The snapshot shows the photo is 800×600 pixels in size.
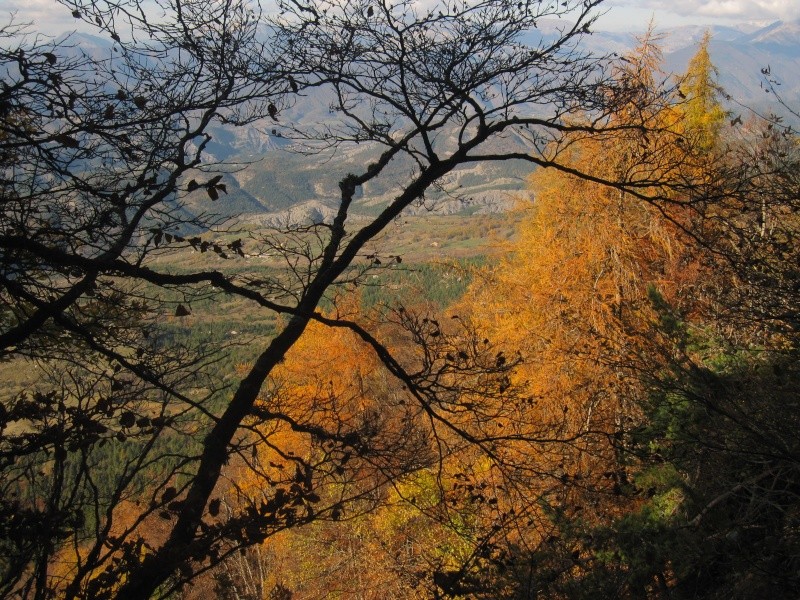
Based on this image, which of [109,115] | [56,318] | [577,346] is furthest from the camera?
[577,346]

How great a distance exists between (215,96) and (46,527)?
2501mm

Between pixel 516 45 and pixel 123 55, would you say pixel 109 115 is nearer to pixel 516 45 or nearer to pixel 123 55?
pixel 123 55

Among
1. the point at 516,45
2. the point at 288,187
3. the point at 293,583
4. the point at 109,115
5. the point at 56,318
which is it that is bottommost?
the point at 293,583

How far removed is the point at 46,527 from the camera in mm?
2771

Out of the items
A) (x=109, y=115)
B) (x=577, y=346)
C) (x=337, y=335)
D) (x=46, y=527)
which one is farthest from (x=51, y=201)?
(x=337, y=335)

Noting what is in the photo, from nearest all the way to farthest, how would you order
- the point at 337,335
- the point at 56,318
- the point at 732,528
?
the point at 56,318 → the point at 732,528 → the point at 337,335

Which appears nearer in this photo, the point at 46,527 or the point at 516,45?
the point at 46,527

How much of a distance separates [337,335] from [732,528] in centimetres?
1622

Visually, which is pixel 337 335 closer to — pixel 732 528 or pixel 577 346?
pixel 577 346

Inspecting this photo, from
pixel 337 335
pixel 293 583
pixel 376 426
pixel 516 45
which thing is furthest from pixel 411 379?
pixel 337 335

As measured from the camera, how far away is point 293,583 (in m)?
13.8

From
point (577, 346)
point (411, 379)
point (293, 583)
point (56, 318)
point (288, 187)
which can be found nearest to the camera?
point (56, 318)

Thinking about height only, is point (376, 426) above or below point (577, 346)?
below

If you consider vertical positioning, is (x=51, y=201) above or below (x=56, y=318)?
above
